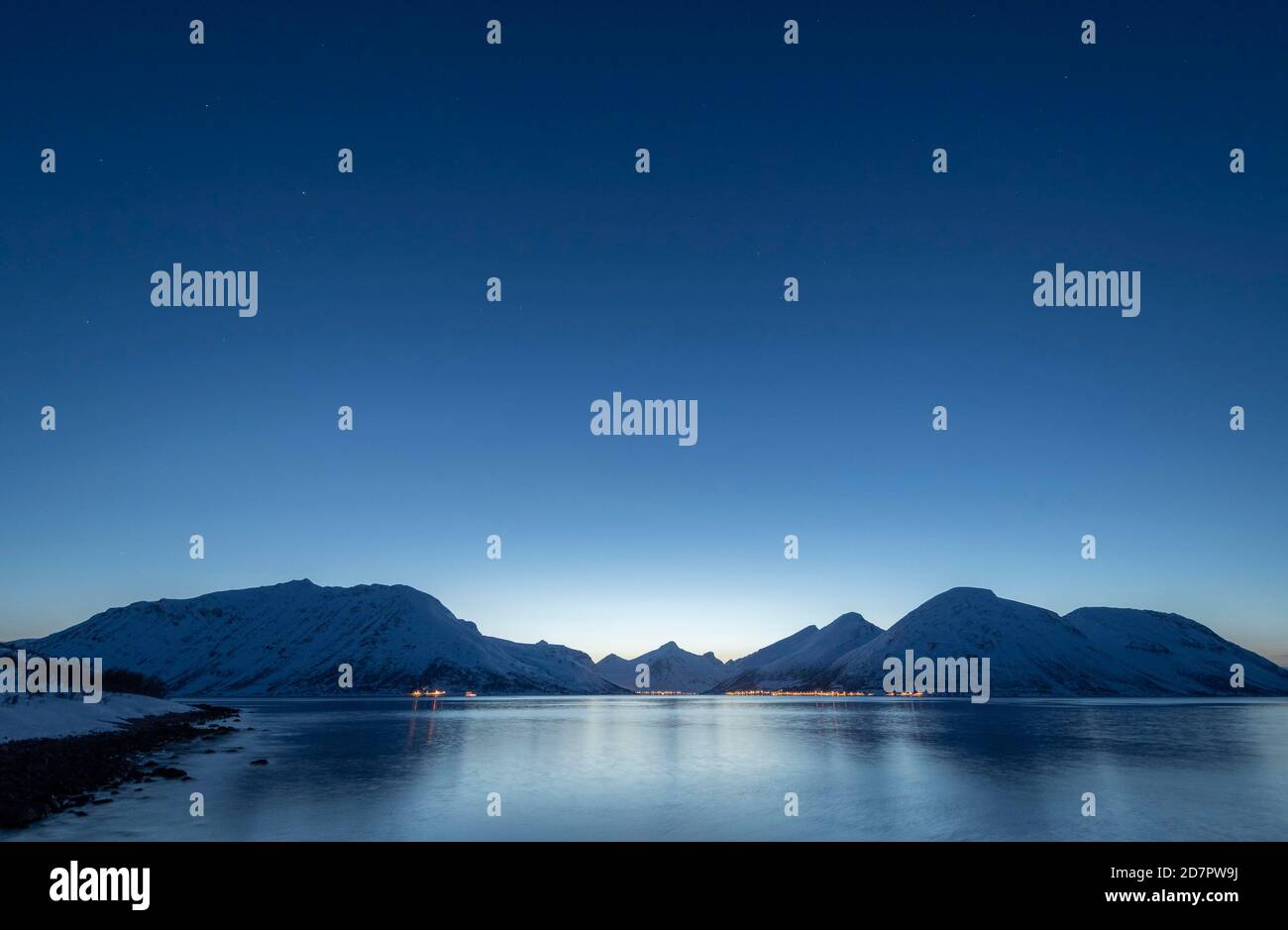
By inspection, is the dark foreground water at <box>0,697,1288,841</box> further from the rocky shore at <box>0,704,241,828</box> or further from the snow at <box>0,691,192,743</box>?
the snow at <box>0,691,192,743</box>

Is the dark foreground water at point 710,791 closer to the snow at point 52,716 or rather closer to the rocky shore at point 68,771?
the rocky shore at point 68,771

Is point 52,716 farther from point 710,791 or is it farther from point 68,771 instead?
point 710,791

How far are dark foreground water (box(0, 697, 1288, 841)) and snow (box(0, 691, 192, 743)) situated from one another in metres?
8.31

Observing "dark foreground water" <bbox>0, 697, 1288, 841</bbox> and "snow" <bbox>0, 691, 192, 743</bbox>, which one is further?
"snow" <bbox>0, 691, 192, 743</bbox>

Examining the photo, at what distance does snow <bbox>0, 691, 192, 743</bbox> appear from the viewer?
5197cm

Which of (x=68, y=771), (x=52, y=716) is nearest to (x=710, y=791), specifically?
(x=68, y=771)

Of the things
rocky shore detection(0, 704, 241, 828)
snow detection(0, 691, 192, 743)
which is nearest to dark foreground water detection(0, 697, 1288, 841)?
rocky shore detection(0, 704, 241, 828)

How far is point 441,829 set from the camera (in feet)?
109

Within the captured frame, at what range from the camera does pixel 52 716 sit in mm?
59438
